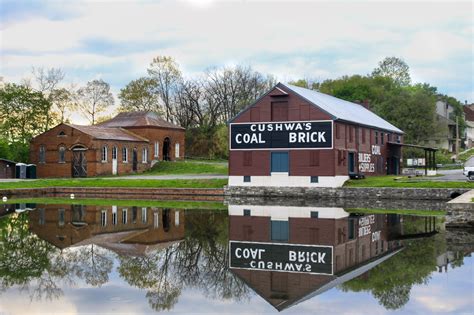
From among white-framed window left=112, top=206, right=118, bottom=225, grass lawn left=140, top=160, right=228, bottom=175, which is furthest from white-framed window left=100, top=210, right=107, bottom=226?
grass lawn left=140, top=160, right=228, bottom=175

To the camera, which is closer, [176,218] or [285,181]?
[176,218]

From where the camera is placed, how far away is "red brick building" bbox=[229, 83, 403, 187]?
4125 centimetres

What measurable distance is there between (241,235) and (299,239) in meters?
2.10

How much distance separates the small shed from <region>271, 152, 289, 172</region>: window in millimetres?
25657

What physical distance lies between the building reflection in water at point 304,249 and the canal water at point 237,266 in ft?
0.11

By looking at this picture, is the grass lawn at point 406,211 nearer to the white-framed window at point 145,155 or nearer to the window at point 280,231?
the window at point 280,231

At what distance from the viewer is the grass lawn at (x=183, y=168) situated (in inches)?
2322

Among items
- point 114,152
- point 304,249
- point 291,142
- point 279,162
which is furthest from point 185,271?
point 114,152

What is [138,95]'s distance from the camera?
8194 centimetres

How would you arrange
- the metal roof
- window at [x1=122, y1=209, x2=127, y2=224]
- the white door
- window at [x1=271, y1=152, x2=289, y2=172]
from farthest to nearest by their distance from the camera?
the white door → the metal roof → window at [x1=271, y1=152, x2=289, y2=172] → window at [x1=122, y1=209, x2=127, y2=224]

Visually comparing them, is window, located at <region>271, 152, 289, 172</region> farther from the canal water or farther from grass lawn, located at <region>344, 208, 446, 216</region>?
the canal water

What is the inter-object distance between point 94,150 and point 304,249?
132ft

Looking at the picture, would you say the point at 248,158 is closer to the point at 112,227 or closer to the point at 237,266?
the point at 112,227

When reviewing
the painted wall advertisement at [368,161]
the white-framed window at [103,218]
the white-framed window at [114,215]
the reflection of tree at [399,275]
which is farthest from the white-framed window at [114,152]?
the reflection of tree at [399,275]
